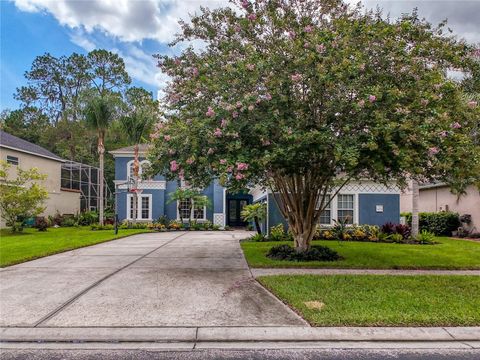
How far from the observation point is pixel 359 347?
4383mm

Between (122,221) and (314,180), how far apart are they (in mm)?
18685

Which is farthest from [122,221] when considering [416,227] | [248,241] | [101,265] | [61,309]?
[61,309]

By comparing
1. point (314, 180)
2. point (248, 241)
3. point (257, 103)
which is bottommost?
point (248, 241)

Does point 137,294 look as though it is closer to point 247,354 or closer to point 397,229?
point 247,354

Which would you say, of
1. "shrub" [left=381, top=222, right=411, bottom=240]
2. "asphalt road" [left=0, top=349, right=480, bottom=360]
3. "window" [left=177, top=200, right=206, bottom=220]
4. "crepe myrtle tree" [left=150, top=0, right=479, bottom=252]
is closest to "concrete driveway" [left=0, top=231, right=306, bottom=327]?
"asphalt road" [left=0, top=349, right=480, bottom=360]

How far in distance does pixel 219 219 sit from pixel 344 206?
34.0ft

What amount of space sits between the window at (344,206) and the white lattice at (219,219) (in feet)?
32.9

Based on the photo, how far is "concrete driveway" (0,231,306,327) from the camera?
5.23 meters

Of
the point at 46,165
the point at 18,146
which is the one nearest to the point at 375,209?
the point at 18,146

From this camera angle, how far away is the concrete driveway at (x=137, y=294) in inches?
206

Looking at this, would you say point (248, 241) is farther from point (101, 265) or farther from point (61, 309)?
point (61, 309)

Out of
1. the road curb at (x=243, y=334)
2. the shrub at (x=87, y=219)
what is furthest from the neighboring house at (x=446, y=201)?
the shrub at (x=87, y=219)

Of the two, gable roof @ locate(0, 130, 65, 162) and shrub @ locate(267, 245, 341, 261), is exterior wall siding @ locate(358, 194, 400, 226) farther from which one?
gable roof @ locate(0, 130, 65, 162)

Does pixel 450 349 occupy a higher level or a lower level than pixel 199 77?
lower
